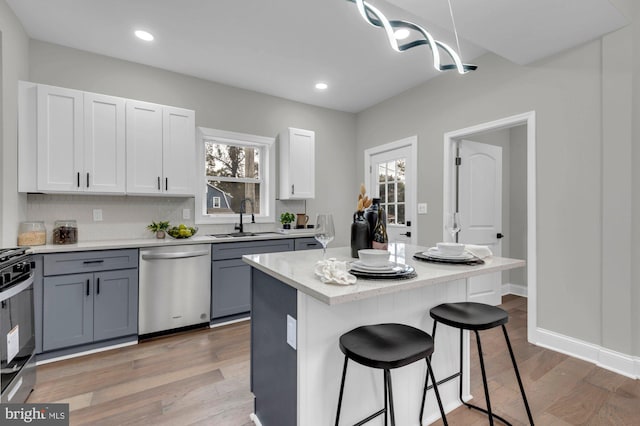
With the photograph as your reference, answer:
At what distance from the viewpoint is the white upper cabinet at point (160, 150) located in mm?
3000

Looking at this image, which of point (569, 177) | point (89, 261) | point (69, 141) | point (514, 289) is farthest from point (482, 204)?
point (69, 141)

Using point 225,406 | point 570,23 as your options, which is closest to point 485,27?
point 570,23

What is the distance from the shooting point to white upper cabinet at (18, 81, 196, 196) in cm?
259

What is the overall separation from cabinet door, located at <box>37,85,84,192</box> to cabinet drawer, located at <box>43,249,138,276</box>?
0.66m

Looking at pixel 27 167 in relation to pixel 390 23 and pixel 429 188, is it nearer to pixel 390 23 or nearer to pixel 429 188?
pixel 390 23

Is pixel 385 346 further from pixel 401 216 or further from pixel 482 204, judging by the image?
pixel 482 204

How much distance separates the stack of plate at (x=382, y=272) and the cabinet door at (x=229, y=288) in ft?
7.11

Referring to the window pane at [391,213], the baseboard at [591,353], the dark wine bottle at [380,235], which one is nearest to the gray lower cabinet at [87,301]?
the dark wine bottle at [380,235]

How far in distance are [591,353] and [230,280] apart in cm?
335

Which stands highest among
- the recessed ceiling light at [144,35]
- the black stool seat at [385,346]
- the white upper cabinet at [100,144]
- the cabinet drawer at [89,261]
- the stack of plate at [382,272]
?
the recessed ceiling light at [144,35]

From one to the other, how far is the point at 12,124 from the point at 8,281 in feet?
5.22

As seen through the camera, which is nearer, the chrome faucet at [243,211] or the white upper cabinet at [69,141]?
the white upper cabinet at [69,141]

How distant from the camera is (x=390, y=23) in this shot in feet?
4.79

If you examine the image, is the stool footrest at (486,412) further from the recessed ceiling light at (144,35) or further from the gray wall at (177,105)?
the recessed ceiling light at (144,35)
